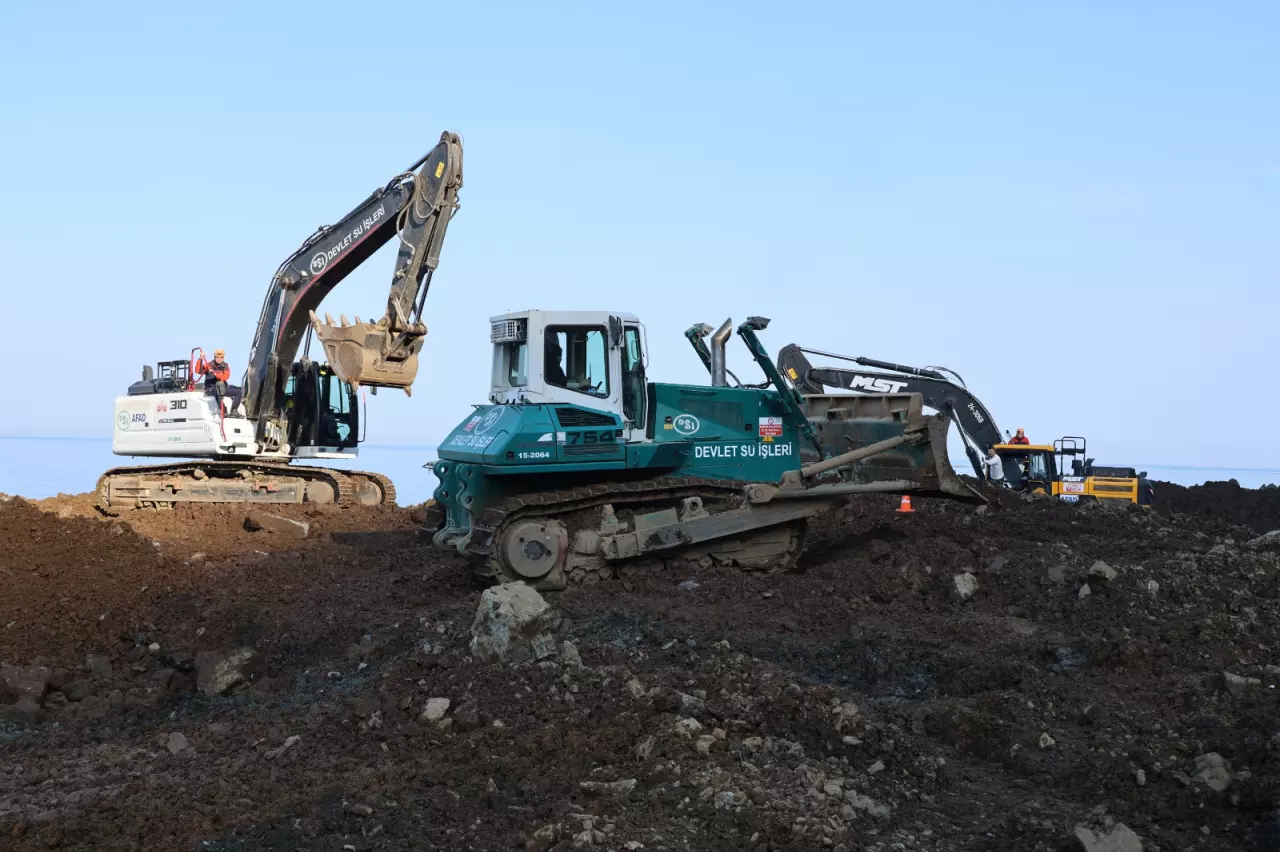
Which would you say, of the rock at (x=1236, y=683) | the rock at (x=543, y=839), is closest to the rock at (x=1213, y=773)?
the rock at (x=1236, y=683)

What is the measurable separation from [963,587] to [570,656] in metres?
4.36

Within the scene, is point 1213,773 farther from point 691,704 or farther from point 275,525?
point 275,525

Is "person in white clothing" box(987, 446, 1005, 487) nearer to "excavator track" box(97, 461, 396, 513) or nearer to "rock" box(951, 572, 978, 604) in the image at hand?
"rock" box(951, 572, 978, 604)

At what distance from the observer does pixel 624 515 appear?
11297 mm

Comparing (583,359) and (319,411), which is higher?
(583,359)

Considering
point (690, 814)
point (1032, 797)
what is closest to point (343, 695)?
point (690, 814)

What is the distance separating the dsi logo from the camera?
11.8m

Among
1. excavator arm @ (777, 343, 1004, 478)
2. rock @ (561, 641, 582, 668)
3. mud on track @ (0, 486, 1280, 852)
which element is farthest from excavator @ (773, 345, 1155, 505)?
rock @ (561, 641, 582, 668)

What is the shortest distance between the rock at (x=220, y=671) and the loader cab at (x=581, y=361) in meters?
3.64

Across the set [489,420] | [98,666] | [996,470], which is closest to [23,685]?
[98,666]

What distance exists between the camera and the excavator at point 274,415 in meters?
18.0

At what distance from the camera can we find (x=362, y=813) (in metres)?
5.55

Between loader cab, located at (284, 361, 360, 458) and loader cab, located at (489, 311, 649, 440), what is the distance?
8039 mm

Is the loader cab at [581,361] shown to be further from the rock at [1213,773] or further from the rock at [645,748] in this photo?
the rock at [1213,773]
